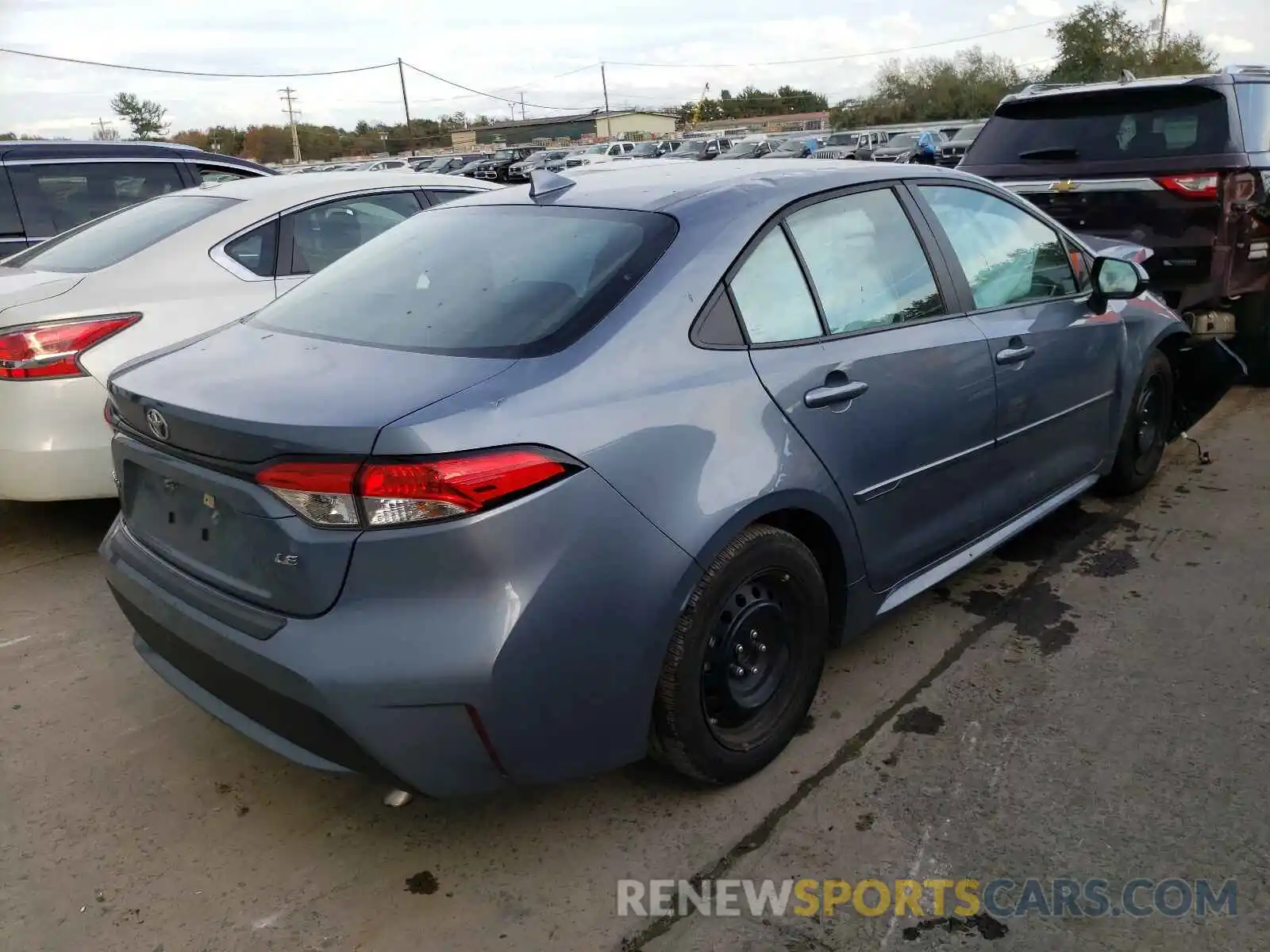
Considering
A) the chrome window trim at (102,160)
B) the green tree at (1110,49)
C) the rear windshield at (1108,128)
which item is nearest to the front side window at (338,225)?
the chrome window trim at (102,160)

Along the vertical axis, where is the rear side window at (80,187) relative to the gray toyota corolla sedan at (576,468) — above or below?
above

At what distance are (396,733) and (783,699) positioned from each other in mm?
1159

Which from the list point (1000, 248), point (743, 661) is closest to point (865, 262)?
point (1000, 248)

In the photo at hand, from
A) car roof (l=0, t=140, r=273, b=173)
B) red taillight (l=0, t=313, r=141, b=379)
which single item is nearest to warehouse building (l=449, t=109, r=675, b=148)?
car roof (l=0, t=140, r=273, b=173)

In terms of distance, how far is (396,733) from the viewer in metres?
2.14

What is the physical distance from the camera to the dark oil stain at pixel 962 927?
7.39ft

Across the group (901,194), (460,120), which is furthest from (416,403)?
(460,120)

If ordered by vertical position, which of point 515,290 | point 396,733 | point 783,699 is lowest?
point 783,699

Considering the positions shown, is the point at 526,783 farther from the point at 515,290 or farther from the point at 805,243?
the point at 805,243

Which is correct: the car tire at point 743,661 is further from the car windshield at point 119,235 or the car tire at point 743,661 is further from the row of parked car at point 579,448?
the car windshield at point 119,235

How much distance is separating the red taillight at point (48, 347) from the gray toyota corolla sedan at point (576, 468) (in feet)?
4.66

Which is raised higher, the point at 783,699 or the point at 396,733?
the point at 396,733

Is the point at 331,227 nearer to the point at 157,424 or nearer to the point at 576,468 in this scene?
the point at 157,424

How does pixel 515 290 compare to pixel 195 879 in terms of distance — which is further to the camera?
pixel 515 290
